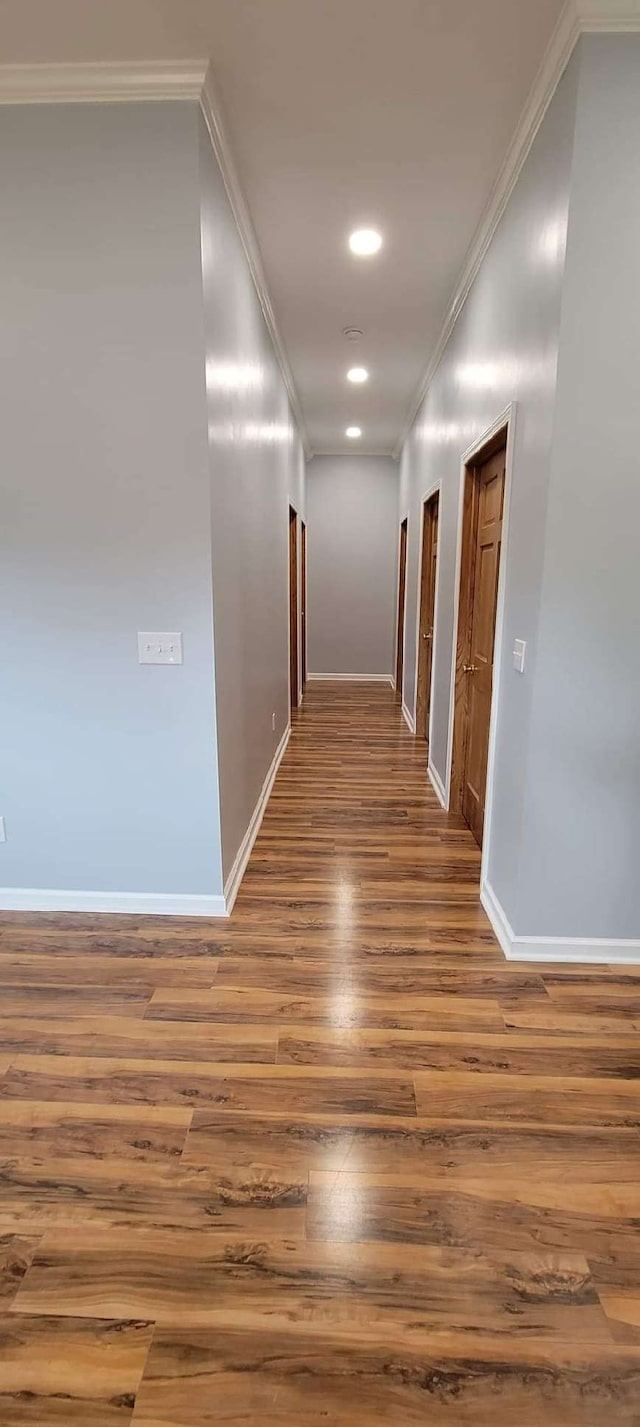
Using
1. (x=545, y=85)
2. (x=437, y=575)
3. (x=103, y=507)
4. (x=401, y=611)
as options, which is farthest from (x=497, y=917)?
(x=401, y=611)

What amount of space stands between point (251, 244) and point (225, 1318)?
12.5 ft

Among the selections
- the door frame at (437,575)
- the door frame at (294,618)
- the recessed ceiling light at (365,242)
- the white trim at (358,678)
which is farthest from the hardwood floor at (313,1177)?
the white trim at (358,678)

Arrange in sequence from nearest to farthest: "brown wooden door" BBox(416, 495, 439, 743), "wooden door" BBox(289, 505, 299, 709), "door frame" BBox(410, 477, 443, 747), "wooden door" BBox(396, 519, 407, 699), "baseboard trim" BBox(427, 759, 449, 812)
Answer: "baseboard trim" BBox(427, 759, 449, 812)
"door frame" BBox(410, 477, 443, 747)
"brown wooden door" BBox(416, 495, 439, 743)
"wooden door" BBox(289, 505, 299, 709)
"wooden door" BBox(396, 519, 407, 699)

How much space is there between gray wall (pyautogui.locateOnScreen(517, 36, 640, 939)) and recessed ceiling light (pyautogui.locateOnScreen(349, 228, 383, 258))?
131cm

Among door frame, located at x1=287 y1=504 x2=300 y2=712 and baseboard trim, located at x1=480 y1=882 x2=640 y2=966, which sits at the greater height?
door frame, located at x1=287 y1=504 x2=300 y2=712

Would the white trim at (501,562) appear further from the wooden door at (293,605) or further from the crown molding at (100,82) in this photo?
the wooden door at (293,605)

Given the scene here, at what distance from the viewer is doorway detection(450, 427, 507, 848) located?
307cm

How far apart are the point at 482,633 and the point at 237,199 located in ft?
7.20

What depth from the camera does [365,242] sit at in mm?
3064

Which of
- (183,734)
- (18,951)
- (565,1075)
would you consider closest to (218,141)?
(183,734)

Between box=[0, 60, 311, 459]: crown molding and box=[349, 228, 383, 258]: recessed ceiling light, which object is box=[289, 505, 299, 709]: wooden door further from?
box=[0, 60, 311, 459]: crown molding

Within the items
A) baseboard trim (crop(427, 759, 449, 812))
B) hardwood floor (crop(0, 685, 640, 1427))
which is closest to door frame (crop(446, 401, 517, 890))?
hardwood floor (crop(0, 685, 640, 1427))

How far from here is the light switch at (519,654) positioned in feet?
7.57

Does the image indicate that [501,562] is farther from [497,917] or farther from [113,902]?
[113,902]
